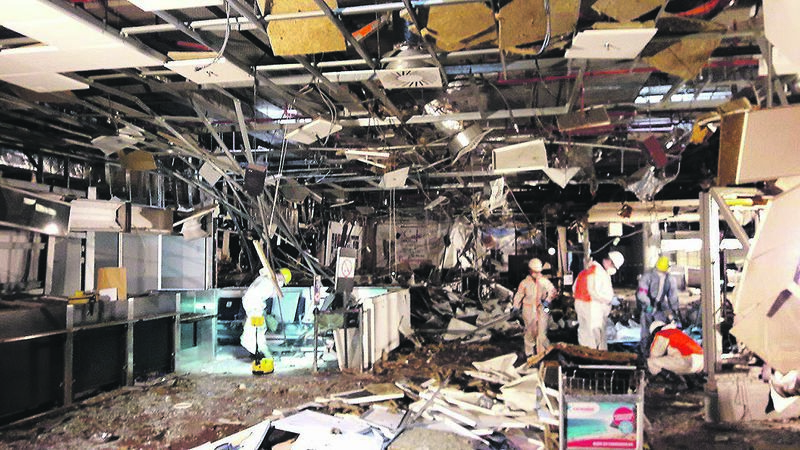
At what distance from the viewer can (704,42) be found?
12.3 ft

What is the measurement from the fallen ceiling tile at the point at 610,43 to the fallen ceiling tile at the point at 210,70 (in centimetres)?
253

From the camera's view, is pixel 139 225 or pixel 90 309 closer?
pixel 90 309

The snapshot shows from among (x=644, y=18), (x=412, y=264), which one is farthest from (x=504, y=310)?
(x=644, y=18)

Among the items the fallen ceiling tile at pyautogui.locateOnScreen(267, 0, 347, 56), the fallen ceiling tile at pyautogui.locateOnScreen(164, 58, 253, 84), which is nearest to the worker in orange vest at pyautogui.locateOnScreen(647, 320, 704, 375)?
the fallen ceiling tile at pyautogui.locateOnScreen(267, 0, 347, 56)

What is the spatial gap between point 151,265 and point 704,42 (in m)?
8.56

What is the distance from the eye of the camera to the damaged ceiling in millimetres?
3432

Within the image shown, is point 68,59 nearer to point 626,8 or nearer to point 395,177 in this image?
point 626,8

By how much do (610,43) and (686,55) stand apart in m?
0.80

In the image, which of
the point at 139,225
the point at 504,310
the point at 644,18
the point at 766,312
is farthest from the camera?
the point at 504,310

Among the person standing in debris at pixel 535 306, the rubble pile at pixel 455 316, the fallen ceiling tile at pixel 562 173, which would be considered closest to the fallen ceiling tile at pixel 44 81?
the fallen ceiling tile at pixel 562 173

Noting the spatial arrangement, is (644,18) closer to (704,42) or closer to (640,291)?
(704,42)

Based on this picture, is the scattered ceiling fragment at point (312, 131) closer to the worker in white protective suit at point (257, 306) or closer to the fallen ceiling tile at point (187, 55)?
the fallen ceiling tile at point (187, 55)

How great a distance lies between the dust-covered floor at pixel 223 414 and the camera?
5.14 meters

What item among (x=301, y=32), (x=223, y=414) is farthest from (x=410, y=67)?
(x=223, y=414)
